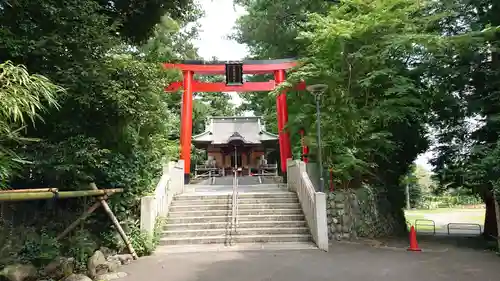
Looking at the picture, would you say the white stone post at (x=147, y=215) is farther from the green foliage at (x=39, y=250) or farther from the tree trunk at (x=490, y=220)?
the tree trunk at (x=490, y=220)

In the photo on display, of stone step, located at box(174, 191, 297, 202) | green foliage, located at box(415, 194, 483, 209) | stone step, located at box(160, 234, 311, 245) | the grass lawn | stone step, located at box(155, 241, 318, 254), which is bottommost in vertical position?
green foliage, located at box(415, 194, 483, 209)

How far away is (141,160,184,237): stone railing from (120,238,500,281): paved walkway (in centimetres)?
104

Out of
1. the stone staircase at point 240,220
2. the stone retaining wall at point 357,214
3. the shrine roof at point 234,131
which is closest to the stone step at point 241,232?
the stone staircase at point 240,220

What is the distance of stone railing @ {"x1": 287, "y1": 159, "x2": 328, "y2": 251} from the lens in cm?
844

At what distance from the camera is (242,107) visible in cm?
3212

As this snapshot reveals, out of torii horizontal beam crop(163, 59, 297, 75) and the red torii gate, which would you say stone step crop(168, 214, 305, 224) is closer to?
the red torii gate

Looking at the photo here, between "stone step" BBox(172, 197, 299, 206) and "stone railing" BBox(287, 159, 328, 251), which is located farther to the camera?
"stone step" BBox(172, 197, 299, 206)

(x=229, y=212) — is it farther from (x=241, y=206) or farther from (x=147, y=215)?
(x=147, y=215)

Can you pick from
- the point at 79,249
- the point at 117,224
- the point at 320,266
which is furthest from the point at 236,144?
the point at 79,249

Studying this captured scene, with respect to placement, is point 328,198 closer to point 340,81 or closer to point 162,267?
point 340,81

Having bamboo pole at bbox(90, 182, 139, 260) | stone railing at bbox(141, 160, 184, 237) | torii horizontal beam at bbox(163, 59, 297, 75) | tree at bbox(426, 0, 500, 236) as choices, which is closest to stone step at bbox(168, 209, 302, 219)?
stone railing at bbox(141, 160, 184, 237)

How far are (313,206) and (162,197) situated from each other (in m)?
4.14

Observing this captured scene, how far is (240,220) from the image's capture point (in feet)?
32.2

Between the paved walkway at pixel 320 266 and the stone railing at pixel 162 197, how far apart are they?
1.04m
